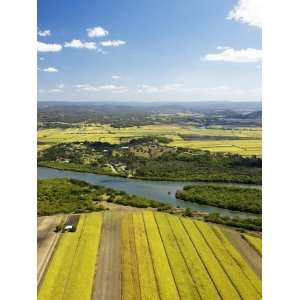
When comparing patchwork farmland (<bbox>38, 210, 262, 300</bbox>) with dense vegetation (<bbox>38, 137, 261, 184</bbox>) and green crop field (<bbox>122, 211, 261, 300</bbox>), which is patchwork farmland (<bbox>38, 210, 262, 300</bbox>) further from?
dense vegetation (<bbox>38, 137, 261, 184</bbox>)

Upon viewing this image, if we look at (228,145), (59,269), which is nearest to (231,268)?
(59,269)

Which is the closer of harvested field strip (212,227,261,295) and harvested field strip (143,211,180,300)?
harvested field strip (143,211,180,300)

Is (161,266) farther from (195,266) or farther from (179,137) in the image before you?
(179,137)

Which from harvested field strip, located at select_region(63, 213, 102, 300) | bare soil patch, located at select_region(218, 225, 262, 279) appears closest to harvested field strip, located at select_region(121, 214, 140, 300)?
harvested field strip, located at select_region(63, 213, 102, 300)

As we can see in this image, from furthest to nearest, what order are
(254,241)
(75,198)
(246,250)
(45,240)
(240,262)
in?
(75,198) < (254,241) < (45,240) < (246,250) < (240,262)

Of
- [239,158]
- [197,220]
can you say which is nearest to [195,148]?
[239,158]

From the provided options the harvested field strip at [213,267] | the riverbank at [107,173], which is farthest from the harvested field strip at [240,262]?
the riverbank at [107,173]

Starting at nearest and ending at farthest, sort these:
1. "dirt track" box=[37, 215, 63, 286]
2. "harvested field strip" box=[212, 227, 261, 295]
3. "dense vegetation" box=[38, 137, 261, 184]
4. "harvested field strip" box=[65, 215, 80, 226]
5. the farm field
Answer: "harvested field strip" box=[212, 227, 261, 295] < "dirt track" box=[37, 215, 63, 286] < "harvested field strip" box=[65, 215, 80, 226] < "dense vegetation" box=[38, 137, 261, 184] < the farm field
